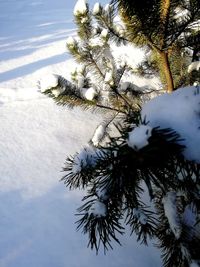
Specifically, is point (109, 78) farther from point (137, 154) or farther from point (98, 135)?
point (137, 154)

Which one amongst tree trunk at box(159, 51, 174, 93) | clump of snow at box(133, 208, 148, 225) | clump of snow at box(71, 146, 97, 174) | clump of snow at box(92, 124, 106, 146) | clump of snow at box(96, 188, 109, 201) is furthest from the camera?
clump of snow at box(92, 124, 106, 146)

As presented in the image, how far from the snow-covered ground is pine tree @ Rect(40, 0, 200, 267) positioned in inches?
23.4

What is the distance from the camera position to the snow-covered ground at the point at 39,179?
193 centimetres

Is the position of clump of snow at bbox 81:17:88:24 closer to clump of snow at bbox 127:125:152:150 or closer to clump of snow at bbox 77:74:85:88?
clump of snow at bbox 77:74:85:88

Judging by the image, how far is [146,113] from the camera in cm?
70

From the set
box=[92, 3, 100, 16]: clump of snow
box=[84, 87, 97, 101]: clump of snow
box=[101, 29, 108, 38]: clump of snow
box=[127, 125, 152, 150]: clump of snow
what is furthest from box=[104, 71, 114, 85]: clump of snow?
box=[127, 125, 152, 150]: clump of snow

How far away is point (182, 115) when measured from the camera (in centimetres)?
65

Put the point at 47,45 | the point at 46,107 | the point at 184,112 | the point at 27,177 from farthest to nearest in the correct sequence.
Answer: the point at 47,45, the point at 46,107, the point at 27,177, the point at 184,112

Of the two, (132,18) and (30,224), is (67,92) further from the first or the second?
(30,224)

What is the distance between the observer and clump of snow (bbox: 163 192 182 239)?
3.41 feet

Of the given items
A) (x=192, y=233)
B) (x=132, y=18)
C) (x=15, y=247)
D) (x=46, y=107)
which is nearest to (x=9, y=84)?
(x=46, y=107)

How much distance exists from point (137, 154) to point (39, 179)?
214 cm

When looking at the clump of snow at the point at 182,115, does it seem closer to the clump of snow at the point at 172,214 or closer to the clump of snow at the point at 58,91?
the clump of snow at the point at 172,214

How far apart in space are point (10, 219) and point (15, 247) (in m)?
0.27
